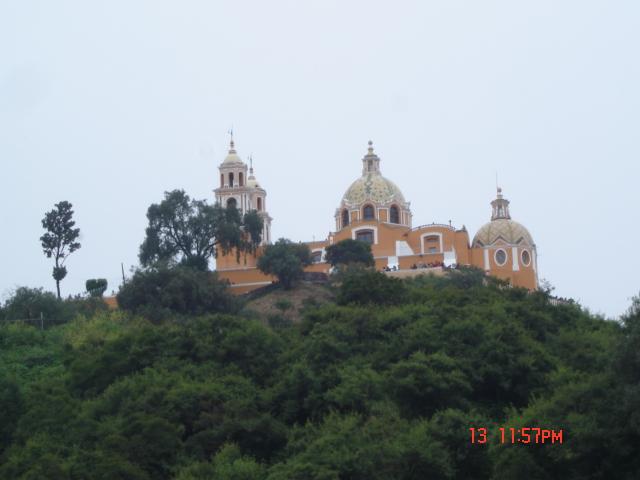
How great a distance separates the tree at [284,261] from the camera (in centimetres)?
4550

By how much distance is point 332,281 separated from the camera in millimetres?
45281

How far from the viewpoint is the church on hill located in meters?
47.7

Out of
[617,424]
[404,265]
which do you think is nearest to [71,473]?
[617,424]

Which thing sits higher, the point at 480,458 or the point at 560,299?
→ the point at 560,299

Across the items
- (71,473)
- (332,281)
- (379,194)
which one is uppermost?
(379,194)

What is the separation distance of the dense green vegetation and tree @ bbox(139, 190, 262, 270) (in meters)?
9.87

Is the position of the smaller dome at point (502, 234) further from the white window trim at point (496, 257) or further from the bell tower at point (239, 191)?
the bell tower at point (239, 191)

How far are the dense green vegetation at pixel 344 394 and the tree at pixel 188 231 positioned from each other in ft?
32.4

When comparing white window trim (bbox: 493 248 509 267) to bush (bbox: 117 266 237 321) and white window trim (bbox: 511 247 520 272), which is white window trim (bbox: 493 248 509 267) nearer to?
white window trim (bbox: 511 247 520 272)

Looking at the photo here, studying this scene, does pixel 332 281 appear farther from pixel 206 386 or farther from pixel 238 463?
pixel 238 463

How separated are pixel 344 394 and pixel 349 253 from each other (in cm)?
1954

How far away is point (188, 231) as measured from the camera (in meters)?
45.7

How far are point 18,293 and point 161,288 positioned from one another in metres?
4.55

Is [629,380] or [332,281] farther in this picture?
[332,281]
